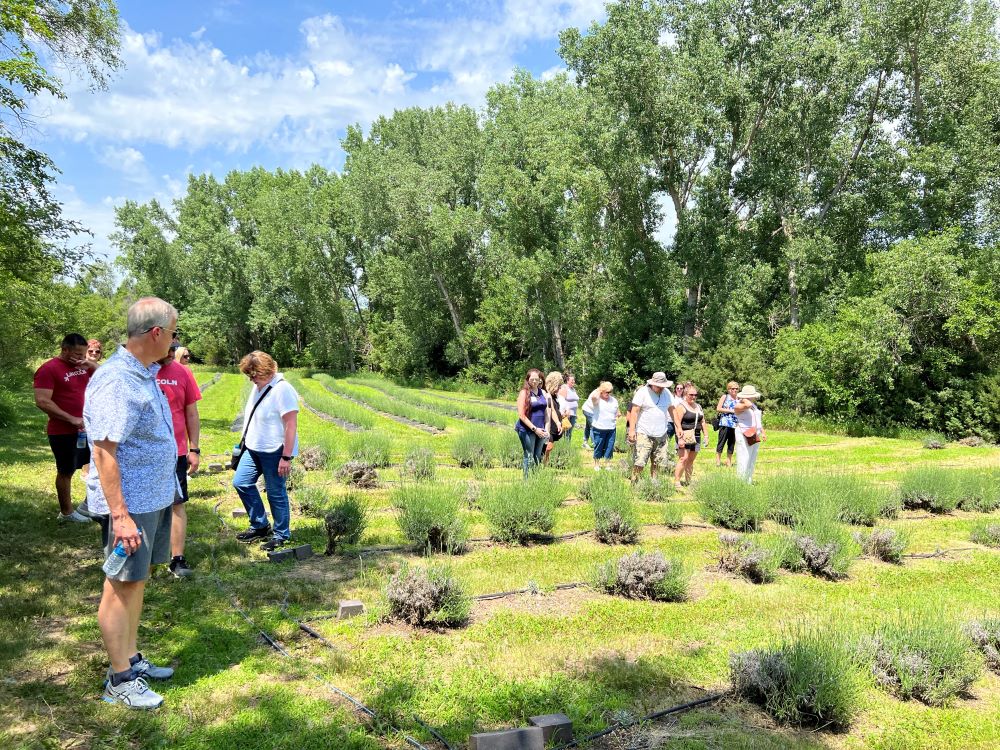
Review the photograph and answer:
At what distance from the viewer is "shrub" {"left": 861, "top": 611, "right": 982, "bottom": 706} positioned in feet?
12.2

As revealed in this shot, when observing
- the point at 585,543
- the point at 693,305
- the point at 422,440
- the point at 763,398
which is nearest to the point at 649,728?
the point at 585,543

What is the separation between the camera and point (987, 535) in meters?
7.59

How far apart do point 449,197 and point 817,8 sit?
26.3 m

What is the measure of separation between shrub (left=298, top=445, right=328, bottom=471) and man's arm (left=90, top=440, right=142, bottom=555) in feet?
22.4

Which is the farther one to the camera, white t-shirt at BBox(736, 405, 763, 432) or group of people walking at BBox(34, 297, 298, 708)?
white t-shirt at BBox(736, 405, 763, 432)

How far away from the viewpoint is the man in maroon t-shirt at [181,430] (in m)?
5.23

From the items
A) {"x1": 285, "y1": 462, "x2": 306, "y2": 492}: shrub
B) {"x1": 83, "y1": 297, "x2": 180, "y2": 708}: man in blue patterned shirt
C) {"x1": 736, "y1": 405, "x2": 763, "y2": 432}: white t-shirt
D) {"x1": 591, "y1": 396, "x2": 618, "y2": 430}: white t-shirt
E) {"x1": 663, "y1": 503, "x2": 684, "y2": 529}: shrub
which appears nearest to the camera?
{"x1": 83, "y1": 297, "x2": 180, "y2": 708}: man in blue patterned shirt

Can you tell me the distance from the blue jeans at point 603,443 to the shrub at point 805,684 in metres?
6.90

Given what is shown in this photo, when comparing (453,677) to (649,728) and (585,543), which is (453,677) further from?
(585,543)

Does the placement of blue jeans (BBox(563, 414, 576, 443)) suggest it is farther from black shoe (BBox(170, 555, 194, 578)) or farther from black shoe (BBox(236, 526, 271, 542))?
black shoe (BBox(170, 555, 194, 578))

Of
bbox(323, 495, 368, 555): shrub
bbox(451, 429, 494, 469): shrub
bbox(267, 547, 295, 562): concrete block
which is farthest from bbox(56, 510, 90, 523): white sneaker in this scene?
bbox(451, 429, 494, 469): shrub

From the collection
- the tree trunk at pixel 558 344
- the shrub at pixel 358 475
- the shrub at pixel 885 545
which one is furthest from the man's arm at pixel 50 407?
the tree trunk at pixel 558 344

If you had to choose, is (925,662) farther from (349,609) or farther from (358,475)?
(358,475)

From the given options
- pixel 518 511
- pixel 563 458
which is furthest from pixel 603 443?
pixel 518 511
